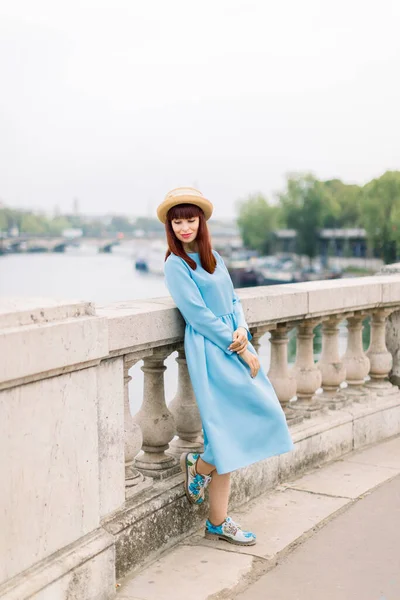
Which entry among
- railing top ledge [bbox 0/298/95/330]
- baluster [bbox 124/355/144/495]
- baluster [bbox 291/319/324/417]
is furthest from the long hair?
baluster [bbox 291/319/324/417]

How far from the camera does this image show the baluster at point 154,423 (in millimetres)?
3898

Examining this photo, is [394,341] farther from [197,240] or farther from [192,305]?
[192,305]

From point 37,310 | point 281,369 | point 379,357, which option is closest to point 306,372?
point 281,369

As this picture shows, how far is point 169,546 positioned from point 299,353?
1833 mm

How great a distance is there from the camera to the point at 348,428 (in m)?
5.36

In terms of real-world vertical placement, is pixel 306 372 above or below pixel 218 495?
above

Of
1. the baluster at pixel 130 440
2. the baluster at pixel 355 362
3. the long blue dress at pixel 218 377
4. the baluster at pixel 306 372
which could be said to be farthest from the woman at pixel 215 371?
the baluster at pixel 355 362

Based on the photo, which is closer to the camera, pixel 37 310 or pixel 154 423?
pixel 37 310

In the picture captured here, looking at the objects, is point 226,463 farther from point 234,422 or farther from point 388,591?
point 388,591

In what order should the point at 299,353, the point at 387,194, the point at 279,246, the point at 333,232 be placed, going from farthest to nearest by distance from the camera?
the point at 279,246 → the point at 333,232 → the point at 387,194 → the point at 299,353

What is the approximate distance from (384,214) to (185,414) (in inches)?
3401

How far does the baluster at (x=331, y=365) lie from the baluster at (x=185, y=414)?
5.05ft

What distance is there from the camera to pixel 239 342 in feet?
12.1

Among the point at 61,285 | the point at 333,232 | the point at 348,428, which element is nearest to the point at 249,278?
the point at 333,232
